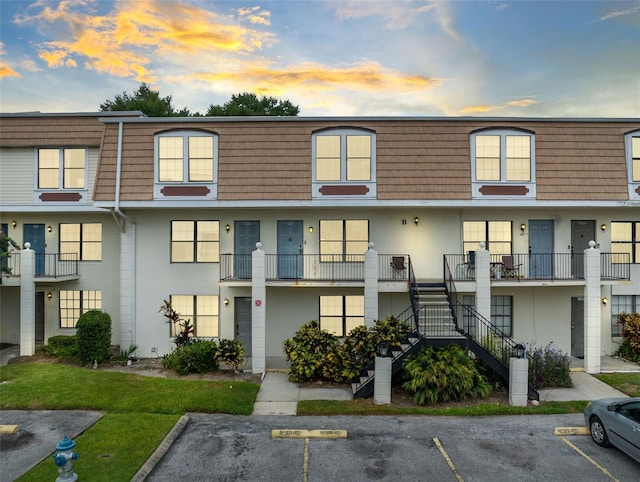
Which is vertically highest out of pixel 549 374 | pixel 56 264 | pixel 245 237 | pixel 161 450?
pixel 245 237

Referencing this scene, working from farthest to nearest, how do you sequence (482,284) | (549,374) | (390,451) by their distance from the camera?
(482,284), (549,374), (390,451)

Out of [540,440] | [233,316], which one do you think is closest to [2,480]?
[233,316]

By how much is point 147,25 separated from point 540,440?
20320mm

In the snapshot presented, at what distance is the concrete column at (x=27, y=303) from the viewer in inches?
619

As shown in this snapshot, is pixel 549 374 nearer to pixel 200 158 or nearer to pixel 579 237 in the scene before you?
pixel 579 237

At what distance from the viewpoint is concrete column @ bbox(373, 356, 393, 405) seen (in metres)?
11.5

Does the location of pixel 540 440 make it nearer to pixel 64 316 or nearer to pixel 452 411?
pixel 452 411

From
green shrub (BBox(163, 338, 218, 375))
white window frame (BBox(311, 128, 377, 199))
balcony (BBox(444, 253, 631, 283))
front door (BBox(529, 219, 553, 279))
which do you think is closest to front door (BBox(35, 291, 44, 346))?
green shrub (BBox(163, 338, 218, 375))

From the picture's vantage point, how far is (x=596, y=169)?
15.4 m

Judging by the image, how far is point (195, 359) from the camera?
547 inches

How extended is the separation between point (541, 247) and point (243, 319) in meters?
12.9

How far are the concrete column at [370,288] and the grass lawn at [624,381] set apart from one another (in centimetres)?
824

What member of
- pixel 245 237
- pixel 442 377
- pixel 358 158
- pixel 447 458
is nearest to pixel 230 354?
pixel 245 237

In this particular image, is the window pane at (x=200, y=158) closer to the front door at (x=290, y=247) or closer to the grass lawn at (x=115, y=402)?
the front door at (x=290, y=247)
